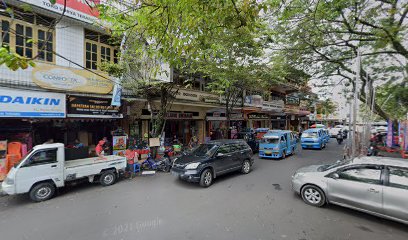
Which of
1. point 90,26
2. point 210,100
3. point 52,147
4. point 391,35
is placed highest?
point 90,26

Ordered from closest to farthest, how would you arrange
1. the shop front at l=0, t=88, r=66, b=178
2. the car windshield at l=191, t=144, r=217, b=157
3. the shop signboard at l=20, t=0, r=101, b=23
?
1. the shop front at l=0, t=88, r=66, b=178
2. the car windshield at l=191, t=144, r=217, b=157
3. the shop signboard at l=20, t=0, r=101, b=23

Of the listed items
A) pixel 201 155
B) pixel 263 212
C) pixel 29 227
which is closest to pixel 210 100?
pixel 201 155

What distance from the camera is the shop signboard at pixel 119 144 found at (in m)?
9.52

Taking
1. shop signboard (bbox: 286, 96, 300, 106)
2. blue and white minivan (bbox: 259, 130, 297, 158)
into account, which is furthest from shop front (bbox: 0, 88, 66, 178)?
shop signboard (bbox: 286, 96, 300, 106)

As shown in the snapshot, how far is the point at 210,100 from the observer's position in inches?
600

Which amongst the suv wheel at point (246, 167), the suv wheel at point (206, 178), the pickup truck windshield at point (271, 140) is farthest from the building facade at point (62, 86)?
the pickup truck windshield at point (271, 140)

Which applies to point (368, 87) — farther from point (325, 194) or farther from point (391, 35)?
point (325, 194)

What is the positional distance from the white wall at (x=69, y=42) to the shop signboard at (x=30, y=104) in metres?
1.88

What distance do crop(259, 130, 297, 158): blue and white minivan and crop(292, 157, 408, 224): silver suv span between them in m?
6.07

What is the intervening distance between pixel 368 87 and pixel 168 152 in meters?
11.9

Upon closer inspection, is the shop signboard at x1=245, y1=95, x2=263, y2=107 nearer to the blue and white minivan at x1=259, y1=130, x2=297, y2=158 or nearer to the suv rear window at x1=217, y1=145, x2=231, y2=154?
the blue and white minivan at x1=259, y1=130, x2=297, y2=158

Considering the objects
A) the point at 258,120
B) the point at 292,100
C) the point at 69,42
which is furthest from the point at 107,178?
the point at 292,100

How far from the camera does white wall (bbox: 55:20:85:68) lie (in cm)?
867

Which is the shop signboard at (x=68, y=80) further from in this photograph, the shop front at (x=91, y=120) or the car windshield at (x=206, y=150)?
the car windshield at (x=206, y=150)
